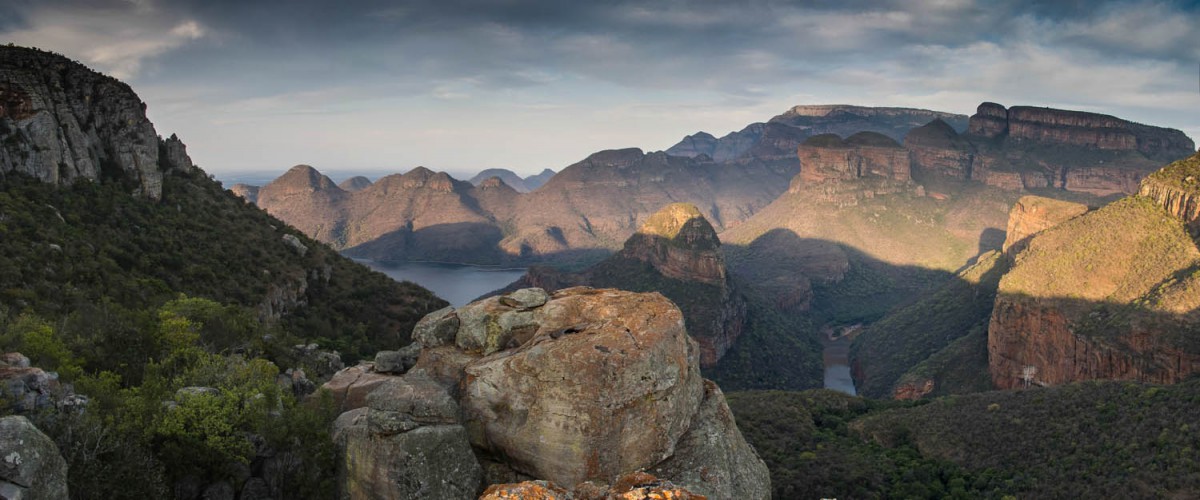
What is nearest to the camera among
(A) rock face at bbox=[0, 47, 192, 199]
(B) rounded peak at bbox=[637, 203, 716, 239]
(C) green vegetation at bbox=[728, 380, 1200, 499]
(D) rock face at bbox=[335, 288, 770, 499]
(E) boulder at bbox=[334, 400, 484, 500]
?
(E) boulder at bbox=[334, 400, 484, 500]

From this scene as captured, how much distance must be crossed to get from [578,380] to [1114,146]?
687 ft

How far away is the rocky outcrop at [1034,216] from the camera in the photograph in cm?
9338

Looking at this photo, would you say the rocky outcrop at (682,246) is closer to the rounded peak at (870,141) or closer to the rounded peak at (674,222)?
the rounded peak at (674,222)

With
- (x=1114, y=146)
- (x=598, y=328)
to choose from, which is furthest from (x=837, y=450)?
(x=1114, y=146)

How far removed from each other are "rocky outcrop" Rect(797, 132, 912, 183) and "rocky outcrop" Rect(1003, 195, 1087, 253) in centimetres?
8835

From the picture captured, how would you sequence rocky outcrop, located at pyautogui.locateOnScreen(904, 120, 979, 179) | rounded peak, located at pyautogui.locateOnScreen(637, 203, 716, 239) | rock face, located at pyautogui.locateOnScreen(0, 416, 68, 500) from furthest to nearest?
rocky outcrop, located at pyautogui.locateOnScreen(904, 120, 979, 179)
rounded peak, located at pyautogui.locateOnScreen(637, 203, 716, 239)
rock face, located at pyautogui.locateOnScreen(0, 416, 68, 500)

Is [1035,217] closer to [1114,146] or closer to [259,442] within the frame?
[1114,146]

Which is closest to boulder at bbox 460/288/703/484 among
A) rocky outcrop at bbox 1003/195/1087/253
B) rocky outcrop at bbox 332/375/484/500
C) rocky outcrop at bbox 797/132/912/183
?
rocky outcrop at bbox 332/375/484/500

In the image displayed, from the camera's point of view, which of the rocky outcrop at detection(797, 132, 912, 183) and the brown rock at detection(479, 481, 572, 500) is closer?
the brown rock at detection(479, 481, 572, 500)

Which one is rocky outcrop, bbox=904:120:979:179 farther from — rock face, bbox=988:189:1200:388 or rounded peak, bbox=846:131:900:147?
rock face, bbox=988:189:1200:388

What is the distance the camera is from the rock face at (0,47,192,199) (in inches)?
1521

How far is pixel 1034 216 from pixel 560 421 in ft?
358

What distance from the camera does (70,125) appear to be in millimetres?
42312

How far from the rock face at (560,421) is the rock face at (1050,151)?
18929cm
